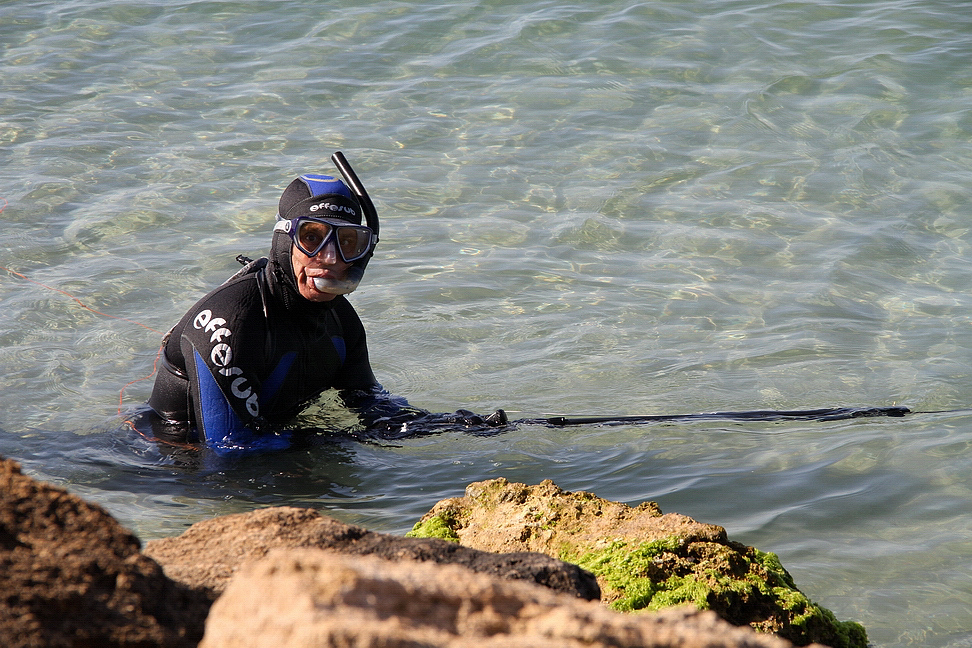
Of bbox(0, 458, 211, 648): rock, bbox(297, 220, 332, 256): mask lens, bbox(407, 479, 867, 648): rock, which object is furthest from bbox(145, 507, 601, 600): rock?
bbox(297, 220, 332, 256): mask lens

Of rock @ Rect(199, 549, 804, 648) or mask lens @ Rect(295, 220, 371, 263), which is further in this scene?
mask lens @ Rect(295, 220, 371, 263)

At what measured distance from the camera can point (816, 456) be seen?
406cm

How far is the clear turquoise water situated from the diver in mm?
171

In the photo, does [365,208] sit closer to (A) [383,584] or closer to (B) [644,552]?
(B) [644,552]

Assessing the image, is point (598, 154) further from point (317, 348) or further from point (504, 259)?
point (317, 348)

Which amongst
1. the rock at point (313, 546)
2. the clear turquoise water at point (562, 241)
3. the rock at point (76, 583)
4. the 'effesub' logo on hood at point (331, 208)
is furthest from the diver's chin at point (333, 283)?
the rock at point (76, 583)

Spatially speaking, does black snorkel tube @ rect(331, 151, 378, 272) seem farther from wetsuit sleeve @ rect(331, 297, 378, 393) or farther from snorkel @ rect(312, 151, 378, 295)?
wetsuit sleeve @ rect(331, 297, 378, 393)

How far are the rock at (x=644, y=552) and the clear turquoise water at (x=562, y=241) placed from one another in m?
0.62

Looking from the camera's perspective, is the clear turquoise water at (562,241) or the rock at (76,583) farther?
the clear turquoise water at (562,241)

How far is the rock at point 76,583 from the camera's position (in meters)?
1.51

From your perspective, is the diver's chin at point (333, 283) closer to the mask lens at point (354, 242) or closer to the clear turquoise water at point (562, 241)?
the mask lens at point (354, 242)

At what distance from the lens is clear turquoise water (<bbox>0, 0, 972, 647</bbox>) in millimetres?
3824

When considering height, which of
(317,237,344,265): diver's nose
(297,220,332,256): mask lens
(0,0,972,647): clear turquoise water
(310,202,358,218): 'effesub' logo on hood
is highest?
(310,202,358,218): 'effesub' logo on hood

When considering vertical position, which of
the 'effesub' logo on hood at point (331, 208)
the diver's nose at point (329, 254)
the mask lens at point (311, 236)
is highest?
the 'effesub' logo on hood at point (331, 208)
